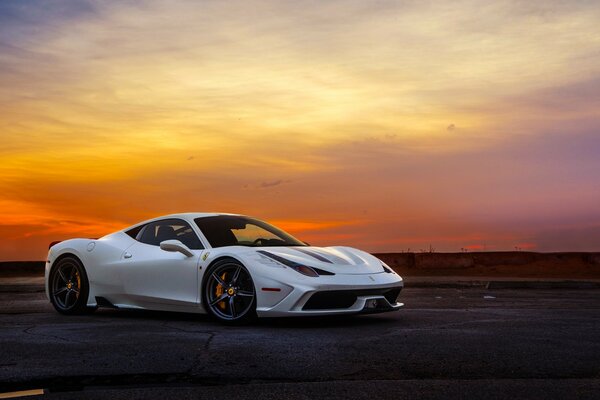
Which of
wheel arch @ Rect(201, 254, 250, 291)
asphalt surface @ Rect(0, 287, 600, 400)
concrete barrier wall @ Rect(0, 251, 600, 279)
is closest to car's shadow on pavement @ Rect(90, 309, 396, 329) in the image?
asphalt surface @ Rect(0, 287, 600, 400)

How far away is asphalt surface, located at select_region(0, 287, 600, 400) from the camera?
4.86 metres

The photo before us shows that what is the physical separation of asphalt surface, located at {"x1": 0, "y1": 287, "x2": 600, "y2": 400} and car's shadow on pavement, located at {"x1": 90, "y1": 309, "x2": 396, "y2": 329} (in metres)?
0.03

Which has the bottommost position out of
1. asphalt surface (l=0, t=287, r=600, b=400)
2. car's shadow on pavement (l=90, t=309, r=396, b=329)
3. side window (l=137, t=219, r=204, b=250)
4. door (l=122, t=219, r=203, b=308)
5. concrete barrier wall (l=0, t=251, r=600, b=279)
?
concrete barrier wall (l=0, t=251, r=600, b=279)

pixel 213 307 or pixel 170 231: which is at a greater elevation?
pixel 170 231

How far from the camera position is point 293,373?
5.33m

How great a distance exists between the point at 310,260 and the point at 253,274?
25.3 inches

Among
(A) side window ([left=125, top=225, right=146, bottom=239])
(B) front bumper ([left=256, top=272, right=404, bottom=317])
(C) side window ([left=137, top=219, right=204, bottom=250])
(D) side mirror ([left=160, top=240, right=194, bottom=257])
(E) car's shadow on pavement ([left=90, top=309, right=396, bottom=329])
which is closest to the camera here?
(B) front bumper ([left=256, top=272, right=404, bottom=317])

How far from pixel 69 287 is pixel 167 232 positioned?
64.7 inches

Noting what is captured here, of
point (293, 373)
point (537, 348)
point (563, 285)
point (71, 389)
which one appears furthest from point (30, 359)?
point (563, 285)

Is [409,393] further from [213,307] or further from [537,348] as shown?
[213,307]

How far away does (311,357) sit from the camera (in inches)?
233

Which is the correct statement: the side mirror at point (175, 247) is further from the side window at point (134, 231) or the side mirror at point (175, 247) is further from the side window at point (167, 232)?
the side window at point (134, 231)

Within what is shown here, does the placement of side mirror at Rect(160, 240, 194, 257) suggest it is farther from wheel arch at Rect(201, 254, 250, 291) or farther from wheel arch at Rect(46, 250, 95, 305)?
wheel arch at Rect(46, 250, 95, 305)

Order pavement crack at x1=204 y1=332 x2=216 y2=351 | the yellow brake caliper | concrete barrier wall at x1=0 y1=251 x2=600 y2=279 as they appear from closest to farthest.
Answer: pavement crack at x1=204 y1=332 x2=216 y2=351
the yellow brake caliper
concrete barrier wall at x1=0 y1=251 x2=600 y2=279
